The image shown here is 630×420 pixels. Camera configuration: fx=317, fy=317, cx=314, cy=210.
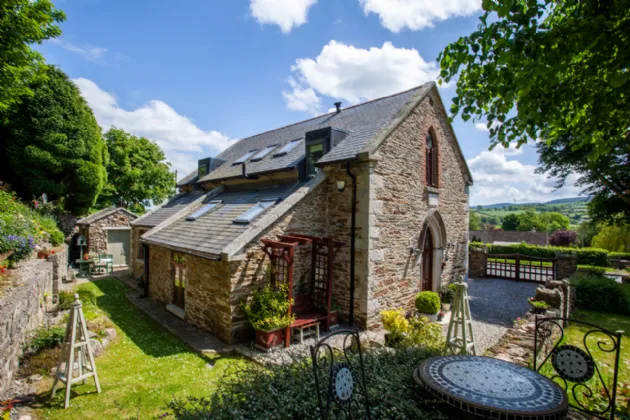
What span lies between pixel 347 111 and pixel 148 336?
1130 cm

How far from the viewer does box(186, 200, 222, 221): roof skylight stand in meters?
A: 12.2

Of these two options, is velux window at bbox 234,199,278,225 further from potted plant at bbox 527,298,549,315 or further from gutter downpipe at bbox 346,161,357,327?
potted plant at bbox 527,298,549,315

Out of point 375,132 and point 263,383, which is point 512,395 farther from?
point 375,132

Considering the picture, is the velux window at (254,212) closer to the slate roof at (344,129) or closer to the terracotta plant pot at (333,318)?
the slate roof at (344,129)

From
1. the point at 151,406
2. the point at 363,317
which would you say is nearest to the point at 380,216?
the point at 363,317

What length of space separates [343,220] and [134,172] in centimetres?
2703

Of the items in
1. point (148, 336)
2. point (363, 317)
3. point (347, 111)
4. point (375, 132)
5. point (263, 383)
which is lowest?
point (148, 336)

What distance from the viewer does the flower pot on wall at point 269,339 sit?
7859 millimetres

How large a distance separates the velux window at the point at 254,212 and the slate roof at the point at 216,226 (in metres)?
0.13

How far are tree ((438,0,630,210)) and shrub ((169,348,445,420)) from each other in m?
4.37

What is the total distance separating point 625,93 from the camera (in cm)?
442

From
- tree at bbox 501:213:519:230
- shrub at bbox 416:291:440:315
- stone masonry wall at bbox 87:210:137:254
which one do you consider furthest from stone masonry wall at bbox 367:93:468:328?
tree at bbox 501:213:519:230

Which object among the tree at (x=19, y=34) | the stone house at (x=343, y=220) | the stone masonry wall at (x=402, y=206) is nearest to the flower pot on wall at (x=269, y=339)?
the stone house at (x=343, y=220)

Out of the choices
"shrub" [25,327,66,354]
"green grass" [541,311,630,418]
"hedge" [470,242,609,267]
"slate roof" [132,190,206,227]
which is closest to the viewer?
"green grass" [541,311,630,418]
